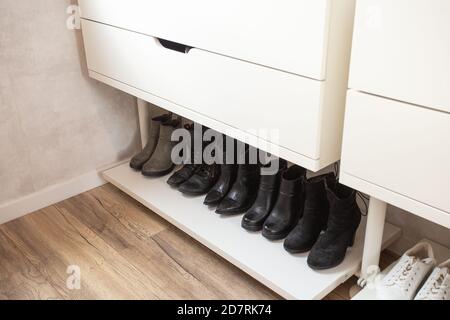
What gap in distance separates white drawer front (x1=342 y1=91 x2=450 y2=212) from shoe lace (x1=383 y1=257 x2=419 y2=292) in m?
0.26

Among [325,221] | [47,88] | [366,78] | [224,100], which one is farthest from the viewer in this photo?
[47,88]

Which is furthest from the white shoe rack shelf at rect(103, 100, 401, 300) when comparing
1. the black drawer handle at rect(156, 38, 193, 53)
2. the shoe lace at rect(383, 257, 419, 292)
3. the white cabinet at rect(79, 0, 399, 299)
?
the black drawer handle at rect(156, 38, 193, 53)

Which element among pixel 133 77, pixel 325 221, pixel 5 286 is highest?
pixel 133 77

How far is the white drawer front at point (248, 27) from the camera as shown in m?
0.93

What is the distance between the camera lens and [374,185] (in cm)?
99

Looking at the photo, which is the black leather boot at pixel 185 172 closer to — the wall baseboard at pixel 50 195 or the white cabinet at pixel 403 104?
the wall baseboard at pixel 50 195

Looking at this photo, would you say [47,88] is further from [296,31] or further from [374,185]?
[374,185]

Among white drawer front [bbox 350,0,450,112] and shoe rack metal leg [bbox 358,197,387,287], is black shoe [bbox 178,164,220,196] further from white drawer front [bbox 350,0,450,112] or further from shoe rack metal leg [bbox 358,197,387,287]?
white drawer front [bbox 350,0,450,112]

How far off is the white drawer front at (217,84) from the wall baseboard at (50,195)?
43 cm

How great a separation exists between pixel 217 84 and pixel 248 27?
18 centimetres

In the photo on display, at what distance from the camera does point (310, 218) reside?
127 centimetres

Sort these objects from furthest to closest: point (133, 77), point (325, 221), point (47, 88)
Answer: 1. point (47, 88)
2. point (133, 77)
3. point (325, 221)
